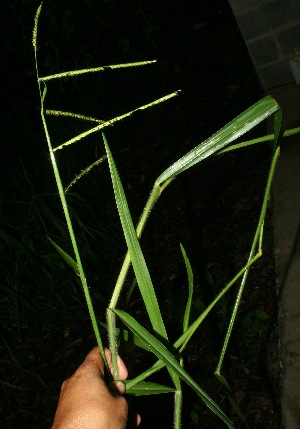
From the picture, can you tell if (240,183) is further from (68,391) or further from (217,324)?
(68,391)

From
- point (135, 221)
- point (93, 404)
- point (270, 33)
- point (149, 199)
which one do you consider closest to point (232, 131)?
point (149, 199)

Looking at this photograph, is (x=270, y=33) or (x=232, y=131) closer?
(x=232, y=131)

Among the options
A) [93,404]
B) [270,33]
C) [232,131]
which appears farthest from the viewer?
[270,33]

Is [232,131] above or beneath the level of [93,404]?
above

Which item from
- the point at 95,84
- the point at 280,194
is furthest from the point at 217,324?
the point at 95,84

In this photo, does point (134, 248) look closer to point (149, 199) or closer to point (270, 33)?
point (149, 199)

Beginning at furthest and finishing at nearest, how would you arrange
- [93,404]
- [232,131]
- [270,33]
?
[270,33]
[93,404]
[232,131]

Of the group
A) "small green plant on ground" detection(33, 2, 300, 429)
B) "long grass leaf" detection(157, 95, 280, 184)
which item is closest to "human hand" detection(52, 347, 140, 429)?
"small green plant on ground" detection(33, 2, 300, 429)
